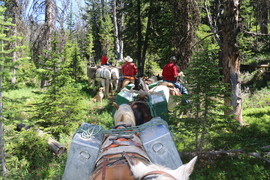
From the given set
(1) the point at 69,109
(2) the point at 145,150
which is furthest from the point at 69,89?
(2) the point at 145,150

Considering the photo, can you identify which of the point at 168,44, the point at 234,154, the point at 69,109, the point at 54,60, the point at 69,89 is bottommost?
the point at 234,154

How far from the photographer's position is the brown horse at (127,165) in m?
1.74

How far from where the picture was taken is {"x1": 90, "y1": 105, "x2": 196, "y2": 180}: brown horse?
174 centimetres

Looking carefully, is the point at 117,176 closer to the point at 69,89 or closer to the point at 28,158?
the point at 28,158

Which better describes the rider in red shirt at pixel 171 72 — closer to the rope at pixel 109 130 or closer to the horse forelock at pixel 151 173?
the rope at pixel 109 130

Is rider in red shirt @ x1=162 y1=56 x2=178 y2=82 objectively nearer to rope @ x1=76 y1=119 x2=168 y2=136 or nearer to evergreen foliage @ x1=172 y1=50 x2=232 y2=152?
evergreen foliage @ x1=172 y1=50 x2=232 y2=152

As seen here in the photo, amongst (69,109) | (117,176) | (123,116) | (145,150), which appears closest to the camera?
(117,176)

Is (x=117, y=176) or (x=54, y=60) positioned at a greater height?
(x=54, y=60)

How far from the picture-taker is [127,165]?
2154 mm

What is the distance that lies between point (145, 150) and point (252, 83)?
13540mm

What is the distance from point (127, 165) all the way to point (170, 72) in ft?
23.1

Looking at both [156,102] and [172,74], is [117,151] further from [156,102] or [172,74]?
[172,74]

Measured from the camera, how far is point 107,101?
41.9 feet

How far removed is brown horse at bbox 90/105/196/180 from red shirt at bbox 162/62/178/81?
19.3 feet
